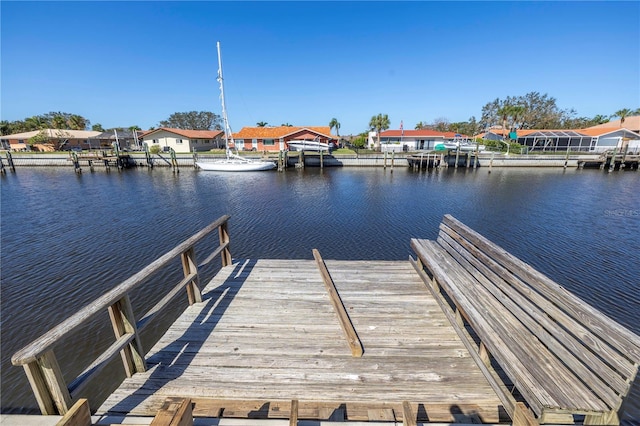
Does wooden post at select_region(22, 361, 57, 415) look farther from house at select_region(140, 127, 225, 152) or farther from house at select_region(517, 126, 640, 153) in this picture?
house at select_region(517, 126, 640, 153)

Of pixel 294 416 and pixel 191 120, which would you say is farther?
pixel 191 120

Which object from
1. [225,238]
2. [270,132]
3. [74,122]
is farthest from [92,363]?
[74,122]

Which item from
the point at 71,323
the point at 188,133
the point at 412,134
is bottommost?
the point at 71,323

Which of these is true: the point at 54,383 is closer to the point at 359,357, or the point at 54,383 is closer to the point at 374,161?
the point at 359,357

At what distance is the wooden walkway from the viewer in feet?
8.34

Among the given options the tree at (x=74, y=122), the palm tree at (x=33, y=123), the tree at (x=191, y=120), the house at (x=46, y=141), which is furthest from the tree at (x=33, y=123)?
the tree at (x=191, y=120)

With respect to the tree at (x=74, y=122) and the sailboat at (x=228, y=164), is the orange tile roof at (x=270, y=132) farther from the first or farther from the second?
the tree at (x=74, y=122)

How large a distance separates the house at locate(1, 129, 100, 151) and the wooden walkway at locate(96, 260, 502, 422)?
6542 centimetres

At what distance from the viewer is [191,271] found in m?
3.99

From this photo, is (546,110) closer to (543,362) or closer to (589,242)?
(589,242)

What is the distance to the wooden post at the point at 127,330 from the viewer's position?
8.48 ft

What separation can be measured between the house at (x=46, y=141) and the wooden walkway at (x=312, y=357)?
65.4 metres

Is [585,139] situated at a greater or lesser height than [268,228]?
greater

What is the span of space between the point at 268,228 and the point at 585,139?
179 ft
